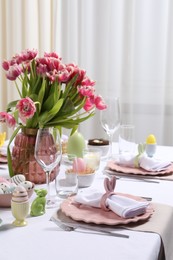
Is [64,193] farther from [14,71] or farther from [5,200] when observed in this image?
[14,71]

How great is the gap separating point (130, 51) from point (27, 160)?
5.37 ft

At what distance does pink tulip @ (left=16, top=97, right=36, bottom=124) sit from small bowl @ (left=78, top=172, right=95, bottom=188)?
0.24 m

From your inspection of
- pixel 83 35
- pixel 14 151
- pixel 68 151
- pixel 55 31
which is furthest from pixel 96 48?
pixel 14 151

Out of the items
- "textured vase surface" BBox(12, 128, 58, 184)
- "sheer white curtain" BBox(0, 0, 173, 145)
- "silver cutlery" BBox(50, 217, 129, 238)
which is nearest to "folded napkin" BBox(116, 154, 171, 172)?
"textured vase surface" BBox(12, 128, 58, 184)

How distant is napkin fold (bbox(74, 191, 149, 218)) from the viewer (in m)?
1.03

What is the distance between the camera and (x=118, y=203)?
3.53 feet

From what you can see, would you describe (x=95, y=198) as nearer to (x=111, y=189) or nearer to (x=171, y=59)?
(x=111, y=189)

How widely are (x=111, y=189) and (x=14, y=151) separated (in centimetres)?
40

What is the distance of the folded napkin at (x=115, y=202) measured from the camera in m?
1.04

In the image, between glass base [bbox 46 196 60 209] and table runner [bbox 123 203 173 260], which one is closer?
table runner [bbox 123 203 173 260]

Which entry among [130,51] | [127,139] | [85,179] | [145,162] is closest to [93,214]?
[85,179]

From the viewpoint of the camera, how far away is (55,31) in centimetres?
298

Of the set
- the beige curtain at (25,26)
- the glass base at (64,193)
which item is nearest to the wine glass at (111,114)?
the glass base at (64,193)

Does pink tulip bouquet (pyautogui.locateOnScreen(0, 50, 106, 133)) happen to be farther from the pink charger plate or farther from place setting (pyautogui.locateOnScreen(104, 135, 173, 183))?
the pink charger plate
